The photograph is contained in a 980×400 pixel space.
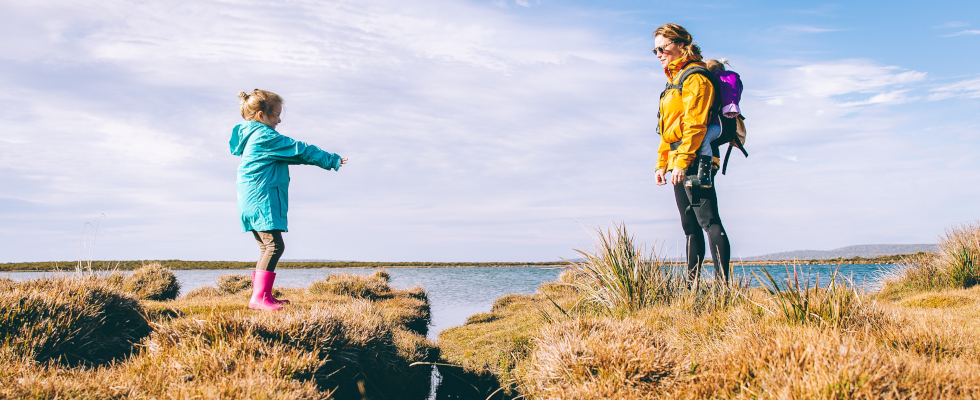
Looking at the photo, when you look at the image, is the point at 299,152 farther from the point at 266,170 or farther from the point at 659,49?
the point at 659,49

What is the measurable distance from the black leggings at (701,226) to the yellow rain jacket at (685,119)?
315mm

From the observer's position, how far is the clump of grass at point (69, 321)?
3.08m

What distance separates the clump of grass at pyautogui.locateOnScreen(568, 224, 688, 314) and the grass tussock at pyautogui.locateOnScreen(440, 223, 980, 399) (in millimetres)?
18

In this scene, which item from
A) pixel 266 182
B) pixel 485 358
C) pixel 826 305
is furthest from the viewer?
pixel 485 358

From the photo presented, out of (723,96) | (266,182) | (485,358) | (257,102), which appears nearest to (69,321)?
(266,182)

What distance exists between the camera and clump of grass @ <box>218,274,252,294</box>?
11.7 m

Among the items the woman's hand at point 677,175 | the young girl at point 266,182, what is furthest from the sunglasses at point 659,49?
the young girl at point 266,182

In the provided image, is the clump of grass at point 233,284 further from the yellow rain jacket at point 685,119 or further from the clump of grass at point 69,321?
the yellow rain jacket at point 685,119

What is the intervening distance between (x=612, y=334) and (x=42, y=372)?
3266mm

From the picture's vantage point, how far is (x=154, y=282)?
9.31m

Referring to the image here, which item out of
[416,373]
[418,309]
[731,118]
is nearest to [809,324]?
[731,118]

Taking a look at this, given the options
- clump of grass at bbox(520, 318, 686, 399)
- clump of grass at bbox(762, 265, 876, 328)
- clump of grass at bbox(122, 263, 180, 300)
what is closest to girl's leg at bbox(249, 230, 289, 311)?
clump of grass at bbox(520, 318, 686, 399)

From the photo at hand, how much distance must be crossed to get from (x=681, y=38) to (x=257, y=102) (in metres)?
4.01

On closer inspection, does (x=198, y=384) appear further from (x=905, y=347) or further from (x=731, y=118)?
(x=731, y=118)
